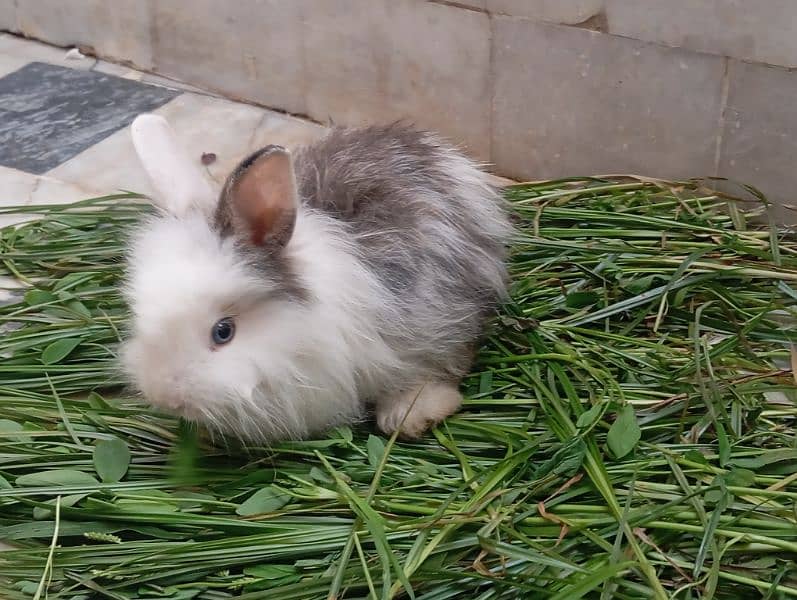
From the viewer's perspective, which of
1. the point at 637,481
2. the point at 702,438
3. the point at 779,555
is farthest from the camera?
the point at 702,438

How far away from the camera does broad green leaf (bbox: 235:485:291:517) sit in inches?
65.1

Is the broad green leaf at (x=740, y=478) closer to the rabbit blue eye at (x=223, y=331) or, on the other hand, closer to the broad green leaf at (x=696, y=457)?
the broad green leaf at (x=696, y=457)

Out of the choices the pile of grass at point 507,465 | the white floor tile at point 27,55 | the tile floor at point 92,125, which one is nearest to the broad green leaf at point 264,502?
the pile of grass at point 507,465

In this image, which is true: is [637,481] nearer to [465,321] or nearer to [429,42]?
[465,321]

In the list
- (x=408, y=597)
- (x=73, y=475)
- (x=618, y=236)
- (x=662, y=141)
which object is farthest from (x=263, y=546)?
(x=662, y=141)

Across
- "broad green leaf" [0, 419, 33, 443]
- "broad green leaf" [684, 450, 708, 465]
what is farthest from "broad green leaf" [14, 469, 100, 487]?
"broad green leaf" [684, 450, 708, 465]

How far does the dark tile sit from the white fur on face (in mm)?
1561

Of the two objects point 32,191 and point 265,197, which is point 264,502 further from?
point 32,191

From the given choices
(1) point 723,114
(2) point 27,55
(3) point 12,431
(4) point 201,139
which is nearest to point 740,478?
(1) point 723,114

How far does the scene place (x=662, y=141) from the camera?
2.54m

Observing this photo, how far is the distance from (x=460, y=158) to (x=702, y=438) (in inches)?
33.0

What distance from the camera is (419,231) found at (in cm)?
186

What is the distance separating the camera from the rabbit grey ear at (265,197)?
152 centimetres

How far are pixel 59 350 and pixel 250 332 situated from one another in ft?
2.41
